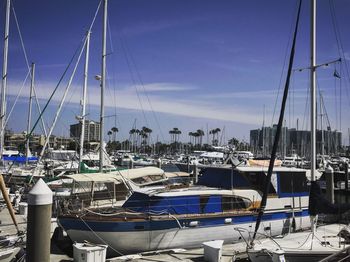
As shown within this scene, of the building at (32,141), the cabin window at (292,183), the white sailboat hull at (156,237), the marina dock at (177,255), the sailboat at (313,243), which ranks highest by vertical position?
the building at (32,141)

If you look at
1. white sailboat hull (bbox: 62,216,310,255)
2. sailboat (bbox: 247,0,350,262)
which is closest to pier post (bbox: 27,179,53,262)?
white sailboat hull (bbox: 62,216,310,255)

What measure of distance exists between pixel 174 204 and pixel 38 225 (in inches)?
267

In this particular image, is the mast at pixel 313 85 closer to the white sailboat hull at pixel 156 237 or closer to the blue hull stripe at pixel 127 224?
the white sailboat hull at pixel 156 237

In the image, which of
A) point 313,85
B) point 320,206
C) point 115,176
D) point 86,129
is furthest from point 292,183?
point 86,129

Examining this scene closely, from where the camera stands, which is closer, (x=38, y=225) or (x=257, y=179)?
(x=38, y=225)

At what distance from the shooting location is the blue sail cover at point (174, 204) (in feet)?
40.3

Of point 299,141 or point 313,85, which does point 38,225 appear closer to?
point 313,85

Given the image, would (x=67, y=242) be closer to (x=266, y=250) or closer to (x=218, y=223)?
(x=218, y=223)

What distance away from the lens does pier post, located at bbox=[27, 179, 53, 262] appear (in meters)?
6.08

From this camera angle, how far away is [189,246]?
12.4m

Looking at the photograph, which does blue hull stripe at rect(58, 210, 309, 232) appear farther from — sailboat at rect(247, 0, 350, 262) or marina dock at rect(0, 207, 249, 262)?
sailboat at rect(247, 0, 350, 262)

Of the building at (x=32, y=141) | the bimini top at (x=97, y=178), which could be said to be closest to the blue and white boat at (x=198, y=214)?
the bimini top at (x=97, y=178)

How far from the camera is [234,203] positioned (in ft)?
44.3

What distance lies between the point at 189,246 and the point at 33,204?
7285 mm
